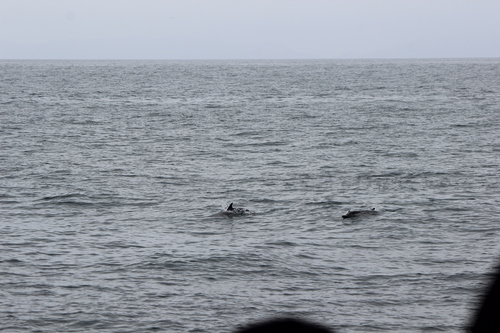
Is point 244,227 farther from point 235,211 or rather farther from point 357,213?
point 357,213

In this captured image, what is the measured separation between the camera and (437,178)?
30266mm

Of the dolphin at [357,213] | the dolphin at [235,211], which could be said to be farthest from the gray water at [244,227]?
the dolphin at [235,211]

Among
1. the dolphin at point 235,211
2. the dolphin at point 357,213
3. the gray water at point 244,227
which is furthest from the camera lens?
the dolphin at point 235,211

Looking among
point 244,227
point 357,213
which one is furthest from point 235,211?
point 357,213

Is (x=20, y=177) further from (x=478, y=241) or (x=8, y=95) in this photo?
(x=8, y=95)

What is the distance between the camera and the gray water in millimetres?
14680

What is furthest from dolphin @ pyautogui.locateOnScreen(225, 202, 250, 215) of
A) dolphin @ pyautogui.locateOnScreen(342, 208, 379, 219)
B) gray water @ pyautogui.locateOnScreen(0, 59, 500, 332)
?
dolphin @ pyautogui.locateOnScreen(342, 208, 379, 219)

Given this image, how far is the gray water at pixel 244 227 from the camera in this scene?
578 inches

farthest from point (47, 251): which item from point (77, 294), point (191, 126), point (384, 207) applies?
point (191, 126)

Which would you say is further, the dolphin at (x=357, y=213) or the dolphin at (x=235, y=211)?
the dolphin at (x=235, y=211)

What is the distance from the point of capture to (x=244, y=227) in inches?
859

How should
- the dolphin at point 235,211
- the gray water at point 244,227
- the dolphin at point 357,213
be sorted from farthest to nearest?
1. the dolphin at point 235,211
2. the dolphin at point 357,213
3. the gray water at point 244,227

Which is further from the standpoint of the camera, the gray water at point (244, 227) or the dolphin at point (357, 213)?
the dolphin at point (357, 213)

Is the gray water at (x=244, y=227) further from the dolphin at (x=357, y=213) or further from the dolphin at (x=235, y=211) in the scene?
the dolphin at (x=235, y=211)
